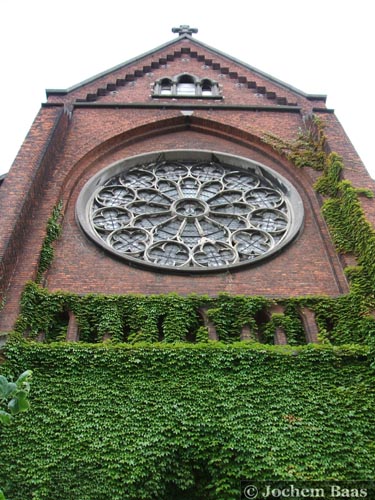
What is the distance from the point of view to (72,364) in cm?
883

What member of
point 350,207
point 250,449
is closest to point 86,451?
point 250,449

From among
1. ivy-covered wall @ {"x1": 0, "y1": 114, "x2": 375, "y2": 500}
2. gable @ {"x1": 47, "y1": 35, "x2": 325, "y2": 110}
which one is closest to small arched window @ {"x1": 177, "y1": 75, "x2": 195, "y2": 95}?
gable @ {"x1": 47, "y1": 35, "x2": 325, "y2": 110}

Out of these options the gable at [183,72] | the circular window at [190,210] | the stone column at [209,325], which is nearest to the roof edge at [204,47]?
the gable at [183,72]

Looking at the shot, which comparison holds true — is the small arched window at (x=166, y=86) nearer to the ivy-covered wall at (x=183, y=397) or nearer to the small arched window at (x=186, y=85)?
the small arched window at (x=186, y=85)

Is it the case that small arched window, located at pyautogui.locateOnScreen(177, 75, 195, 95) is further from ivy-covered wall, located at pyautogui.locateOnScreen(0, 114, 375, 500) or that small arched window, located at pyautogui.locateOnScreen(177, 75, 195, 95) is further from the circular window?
ivy-covered wall, located at pyautogui.locateOnScreen(0, 114, 375, 500)

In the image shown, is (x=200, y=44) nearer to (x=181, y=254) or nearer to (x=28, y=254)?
(x=181, y=254)

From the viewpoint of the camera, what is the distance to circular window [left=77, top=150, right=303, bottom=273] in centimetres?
1229

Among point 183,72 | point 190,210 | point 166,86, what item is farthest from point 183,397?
point 183,72

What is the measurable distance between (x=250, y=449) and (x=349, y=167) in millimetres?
7306

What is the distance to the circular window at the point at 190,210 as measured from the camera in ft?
40.3

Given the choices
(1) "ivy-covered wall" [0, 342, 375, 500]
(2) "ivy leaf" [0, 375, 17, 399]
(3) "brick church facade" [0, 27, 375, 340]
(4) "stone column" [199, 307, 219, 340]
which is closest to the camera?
(2) "ivy leaf" [0, 375, 17, 399]

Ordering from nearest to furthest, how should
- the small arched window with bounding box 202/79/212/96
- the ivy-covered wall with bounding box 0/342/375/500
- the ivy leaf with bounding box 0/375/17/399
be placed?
1. the ivy leaf with bounding box 0/375/17/399
2. the ivy-covered wall with bounding box 0/342/375/500
3. the small arched window with bounding box 202/79/212/96

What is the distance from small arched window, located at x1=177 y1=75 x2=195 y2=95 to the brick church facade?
38 millimetres

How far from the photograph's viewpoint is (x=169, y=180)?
1474 centimetres
